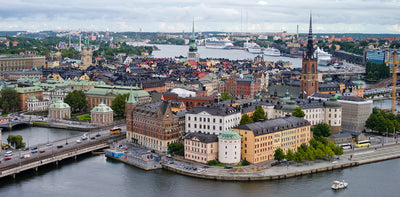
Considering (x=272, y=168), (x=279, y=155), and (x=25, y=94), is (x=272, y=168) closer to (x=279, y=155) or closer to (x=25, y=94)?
(x=279, y=155)

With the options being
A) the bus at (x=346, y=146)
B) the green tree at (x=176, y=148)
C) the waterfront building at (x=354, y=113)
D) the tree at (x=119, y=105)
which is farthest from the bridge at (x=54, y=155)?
A: the waterfront building at (x=354, y=113)

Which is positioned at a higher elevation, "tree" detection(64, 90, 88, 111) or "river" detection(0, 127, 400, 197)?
"tree" detection(64, 90, 88, 111)

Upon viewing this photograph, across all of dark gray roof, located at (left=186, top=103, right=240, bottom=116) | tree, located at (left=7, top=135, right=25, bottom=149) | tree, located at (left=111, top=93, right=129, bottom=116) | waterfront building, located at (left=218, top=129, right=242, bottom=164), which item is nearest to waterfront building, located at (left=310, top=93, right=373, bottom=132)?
dark gray roof, located at (left=186, top=103, right=240, bottom=116)

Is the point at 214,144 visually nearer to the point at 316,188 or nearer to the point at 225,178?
the point at 225,178

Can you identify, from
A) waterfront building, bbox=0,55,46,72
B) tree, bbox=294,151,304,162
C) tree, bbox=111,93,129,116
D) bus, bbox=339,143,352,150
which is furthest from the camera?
waterfront building, bbox=0,55,46,72

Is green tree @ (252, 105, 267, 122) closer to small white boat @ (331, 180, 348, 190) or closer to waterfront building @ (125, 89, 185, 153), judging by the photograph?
waterfront building @ (125, 89, 185, 153)
